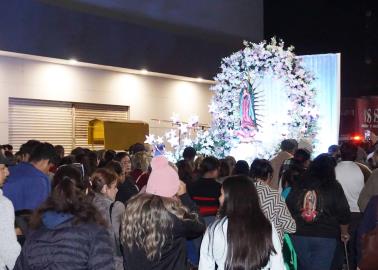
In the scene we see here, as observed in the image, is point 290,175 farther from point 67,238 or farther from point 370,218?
point 67,238

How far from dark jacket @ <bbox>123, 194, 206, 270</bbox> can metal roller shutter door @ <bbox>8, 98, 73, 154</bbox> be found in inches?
415

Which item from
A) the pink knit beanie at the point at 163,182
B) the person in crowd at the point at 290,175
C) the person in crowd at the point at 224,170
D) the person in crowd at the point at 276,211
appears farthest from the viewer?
the person in crowd at the point at 224,170

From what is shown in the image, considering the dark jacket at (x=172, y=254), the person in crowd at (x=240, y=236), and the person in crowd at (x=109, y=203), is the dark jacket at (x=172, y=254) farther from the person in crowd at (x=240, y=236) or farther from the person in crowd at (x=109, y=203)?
the person in crowd at (x=109, y=203)

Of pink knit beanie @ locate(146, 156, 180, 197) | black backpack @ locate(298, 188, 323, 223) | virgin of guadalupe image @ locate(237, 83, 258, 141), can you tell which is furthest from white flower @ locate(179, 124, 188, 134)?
pink knit beanie @ locate(146, 156, 180, 197)

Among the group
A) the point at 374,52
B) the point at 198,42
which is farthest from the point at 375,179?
the point at 374,52

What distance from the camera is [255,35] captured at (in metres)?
22.5

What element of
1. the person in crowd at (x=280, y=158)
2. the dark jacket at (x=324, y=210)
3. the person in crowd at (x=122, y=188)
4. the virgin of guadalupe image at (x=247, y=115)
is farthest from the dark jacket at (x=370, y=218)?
the virgin of guadalupe image at (x=247, y=115)

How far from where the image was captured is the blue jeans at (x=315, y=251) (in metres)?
6.35

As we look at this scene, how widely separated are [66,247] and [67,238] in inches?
2.1

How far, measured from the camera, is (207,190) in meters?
6.67

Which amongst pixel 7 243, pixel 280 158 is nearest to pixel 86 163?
pixel 280 158

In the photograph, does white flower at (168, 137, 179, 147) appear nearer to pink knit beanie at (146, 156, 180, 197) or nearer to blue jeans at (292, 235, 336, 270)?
blue jeans at (292, 235, 336, 270)

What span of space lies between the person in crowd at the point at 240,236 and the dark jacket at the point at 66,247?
798 mm

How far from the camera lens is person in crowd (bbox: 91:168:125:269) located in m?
5.35
